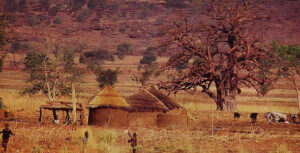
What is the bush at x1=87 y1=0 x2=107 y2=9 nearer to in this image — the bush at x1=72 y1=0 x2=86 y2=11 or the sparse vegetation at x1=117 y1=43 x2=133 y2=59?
the bush at x1=72 y1=0 x2=86 y2=11

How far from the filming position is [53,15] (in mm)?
128375

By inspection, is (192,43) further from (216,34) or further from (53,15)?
(53,15)

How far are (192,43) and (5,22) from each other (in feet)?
35.8

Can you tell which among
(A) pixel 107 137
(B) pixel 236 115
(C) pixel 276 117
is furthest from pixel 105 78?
(A) pixel 107 137

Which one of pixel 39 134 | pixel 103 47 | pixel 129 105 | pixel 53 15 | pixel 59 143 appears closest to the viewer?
pixel 59 143

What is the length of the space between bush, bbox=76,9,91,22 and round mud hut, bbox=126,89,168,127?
105 metres

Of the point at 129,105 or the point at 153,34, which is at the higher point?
the point at 153,34

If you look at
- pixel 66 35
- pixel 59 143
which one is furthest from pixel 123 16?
pixel 59 143

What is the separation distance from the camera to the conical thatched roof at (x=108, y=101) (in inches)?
875

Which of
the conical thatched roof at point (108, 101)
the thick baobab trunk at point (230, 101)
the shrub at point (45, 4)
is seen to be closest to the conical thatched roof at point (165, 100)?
the conical thatched roof at point (108, 101)

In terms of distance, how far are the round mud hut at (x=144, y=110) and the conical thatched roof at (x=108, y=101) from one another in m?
0.97

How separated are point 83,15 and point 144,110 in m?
110

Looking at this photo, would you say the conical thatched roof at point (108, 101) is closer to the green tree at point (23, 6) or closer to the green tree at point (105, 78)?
the green tree at point (105, 78)

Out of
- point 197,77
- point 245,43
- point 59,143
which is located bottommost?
point 59,143
